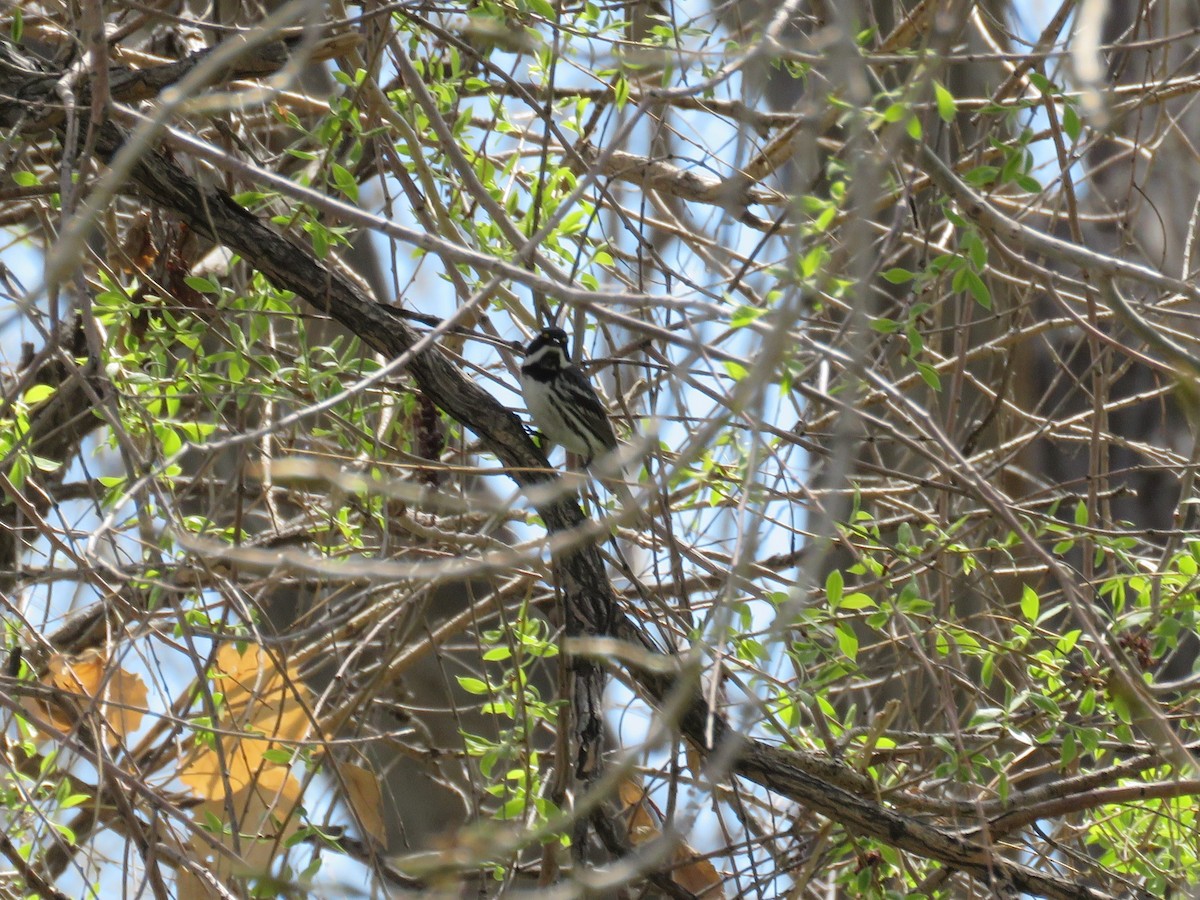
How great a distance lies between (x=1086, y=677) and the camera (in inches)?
113

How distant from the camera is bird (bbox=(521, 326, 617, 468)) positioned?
375cm

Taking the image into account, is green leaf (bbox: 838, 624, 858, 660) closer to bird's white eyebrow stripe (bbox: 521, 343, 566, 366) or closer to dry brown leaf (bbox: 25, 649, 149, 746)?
bird's white eyebrow stripe (bbox: 521, 343, 566, 366)

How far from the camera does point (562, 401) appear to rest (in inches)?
155

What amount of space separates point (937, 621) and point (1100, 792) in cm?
51

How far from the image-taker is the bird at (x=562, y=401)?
3.75 meters

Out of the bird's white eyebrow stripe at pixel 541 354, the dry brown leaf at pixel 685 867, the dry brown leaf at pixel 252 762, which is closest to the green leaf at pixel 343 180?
the bird's white eyebrow stripe at pixel 541 354

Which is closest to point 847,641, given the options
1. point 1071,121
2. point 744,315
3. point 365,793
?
point 744,315

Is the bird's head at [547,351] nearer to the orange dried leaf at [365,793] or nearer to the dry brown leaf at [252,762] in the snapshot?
the dry brown leaf at [252,762]

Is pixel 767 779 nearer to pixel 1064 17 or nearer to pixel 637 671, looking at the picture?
pixel 637 671

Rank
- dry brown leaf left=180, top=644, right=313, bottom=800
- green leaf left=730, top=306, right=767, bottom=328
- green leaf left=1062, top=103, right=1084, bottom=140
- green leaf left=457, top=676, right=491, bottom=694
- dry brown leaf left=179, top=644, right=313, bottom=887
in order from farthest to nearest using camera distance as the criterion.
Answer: dry brown leaf left=180, top=644, right=313, bottom=800 < dry brown leaf left=179, top=644, right=313, bottom=887 < green leaf left=457, top=676, right=491, bottom=694 < green leaf left=1062, top=103, right=1084, bottom=140 < green leaf left=730, top=306, right=767, bottom=328

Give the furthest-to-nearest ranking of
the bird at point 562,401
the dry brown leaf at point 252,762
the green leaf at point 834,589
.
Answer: the bird at point 562,401, the dry brown leaf at point 252,762, the green leaf at point 834,589

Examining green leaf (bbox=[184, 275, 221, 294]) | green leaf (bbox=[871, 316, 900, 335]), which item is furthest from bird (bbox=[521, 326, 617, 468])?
green leaf (bbox=[871, 316, 900, 335])

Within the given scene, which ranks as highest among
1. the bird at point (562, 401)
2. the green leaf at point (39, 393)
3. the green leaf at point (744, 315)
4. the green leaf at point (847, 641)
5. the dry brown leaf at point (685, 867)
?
the green leaf at point (39, 393)

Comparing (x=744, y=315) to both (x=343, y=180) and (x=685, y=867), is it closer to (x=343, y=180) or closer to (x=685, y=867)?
(x=343, y=180)
